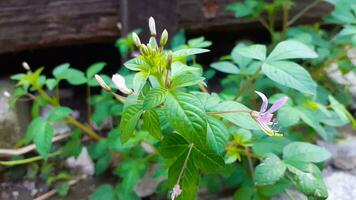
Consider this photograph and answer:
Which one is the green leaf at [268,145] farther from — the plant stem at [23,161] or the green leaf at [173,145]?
the plant stem at [23,161]

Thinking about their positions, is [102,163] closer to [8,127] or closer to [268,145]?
[8,127]

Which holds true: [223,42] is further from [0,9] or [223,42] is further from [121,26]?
[0,9]

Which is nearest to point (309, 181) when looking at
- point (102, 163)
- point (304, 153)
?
point (304, 153)

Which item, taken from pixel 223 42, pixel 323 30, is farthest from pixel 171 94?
pixel 323 30

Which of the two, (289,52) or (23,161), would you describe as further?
(23,161)

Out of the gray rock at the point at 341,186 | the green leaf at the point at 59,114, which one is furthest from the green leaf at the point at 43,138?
the gray rock at the point at 341,186

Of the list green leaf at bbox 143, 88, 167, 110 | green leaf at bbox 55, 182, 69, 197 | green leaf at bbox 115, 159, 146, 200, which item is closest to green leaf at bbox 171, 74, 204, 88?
green leaf at bbox 143, 88, 167, 110

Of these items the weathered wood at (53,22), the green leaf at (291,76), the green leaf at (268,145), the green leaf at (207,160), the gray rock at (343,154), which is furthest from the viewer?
the weathered wood at (53,22)
